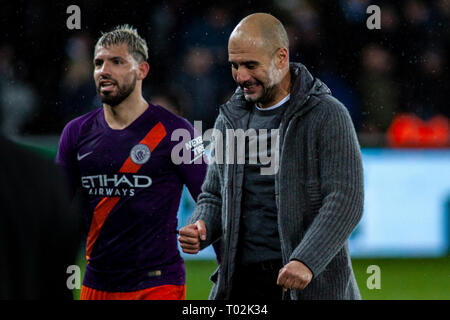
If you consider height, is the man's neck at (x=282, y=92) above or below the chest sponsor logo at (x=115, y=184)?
above

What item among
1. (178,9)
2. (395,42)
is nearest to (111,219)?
(178,9)

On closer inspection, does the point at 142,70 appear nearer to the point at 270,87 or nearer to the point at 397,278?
the point at 270,87

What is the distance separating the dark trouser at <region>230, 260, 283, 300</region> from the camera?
2.64 m

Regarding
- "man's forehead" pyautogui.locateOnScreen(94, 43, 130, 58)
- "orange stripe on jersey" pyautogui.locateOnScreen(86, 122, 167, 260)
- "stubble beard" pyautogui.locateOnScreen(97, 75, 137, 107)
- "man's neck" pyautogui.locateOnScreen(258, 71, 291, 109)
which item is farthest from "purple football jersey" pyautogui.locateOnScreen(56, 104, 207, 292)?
"man's neck" pyautogui.locateOnScreen(258, 71, 291, 109)

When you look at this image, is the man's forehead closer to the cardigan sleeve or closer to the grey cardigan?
the grey cardigan

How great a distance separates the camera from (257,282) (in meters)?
2.67

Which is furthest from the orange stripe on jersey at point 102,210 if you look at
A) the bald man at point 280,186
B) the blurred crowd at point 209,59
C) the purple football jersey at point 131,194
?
the blurred crowd at point 209,59

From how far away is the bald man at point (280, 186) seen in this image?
2.49m

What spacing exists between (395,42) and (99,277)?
15.8ft

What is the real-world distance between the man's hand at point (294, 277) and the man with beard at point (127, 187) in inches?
44.4

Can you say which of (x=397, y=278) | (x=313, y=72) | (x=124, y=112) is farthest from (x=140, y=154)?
(x=397, y=278)

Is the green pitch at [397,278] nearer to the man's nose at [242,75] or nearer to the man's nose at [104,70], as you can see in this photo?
the man's nose at [104,70]

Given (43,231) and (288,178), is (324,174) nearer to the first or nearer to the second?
(288,178)

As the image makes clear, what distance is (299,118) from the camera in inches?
103
